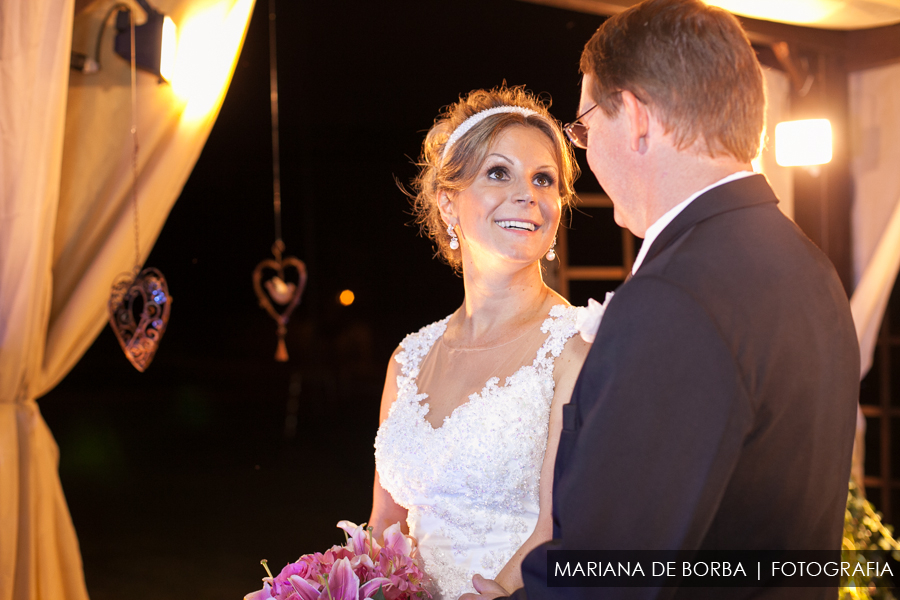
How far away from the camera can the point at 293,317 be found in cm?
939

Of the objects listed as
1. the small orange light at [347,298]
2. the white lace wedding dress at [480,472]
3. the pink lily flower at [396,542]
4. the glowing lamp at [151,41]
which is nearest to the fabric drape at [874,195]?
the white lace wedding dress at [480,472]

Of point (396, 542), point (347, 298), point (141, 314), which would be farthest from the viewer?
point (347, 298)

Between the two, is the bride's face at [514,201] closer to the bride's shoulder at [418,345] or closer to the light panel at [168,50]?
the bride's shoulder at [418,345]

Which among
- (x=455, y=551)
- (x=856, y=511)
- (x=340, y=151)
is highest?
(x=340, y=151)

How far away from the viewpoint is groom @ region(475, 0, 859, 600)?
797 mm

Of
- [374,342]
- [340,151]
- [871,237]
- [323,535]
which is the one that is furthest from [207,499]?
[871,237]

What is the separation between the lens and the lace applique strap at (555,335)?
5.87ft

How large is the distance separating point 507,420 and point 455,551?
0.35 meters

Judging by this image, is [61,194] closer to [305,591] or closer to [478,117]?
[478,117]

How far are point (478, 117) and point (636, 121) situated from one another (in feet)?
3.60

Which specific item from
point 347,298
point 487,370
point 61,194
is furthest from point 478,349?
point 347,298

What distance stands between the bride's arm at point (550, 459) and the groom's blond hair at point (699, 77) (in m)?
0.70

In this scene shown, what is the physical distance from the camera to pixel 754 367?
31.8 inches

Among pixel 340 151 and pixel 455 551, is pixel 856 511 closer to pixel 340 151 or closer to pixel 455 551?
pixel 455 551
